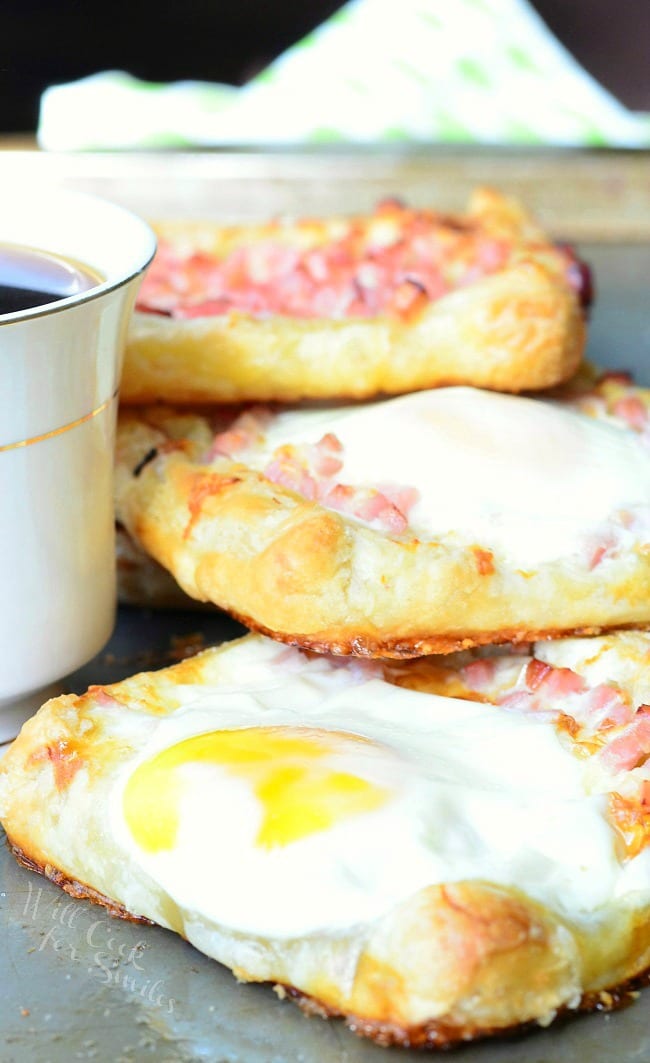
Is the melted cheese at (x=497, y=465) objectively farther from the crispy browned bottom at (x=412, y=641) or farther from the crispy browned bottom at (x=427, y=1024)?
the crispy browned bottom at (x=427, y=1024)

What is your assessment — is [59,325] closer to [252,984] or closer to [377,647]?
[377,647]

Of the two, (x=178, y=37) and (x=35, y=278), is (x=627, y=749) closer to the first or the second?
(x=35, y=278)

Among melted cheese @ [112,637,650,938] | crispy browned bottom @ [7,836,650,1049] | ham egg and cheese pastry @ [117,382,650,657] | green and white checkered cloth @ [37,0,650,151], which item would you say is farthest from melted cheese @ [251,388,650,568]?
green and white checkered cloth @ [37,0,650,151]

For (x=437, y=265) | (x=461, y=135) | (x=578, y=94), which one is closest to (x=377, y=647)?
(x=437, y=265)

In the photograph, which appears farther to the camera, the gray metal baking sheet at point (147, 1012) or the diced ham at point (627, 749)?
the diced ham at point (627, 749)

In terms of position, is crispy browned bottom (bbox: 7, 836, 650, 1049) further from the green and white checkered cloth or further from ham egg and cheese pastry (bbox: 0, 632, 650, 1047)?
the green and white checkered cloth

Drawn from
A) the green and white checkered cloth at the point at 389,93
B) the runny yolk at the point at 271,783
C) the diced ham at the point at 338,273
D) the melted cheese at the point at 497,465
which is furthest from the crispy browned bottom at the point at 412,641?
the green and white checkered cloth at the point at 389,93

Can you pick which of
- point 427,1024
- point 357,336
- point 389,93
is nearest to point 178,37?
point 389,93
